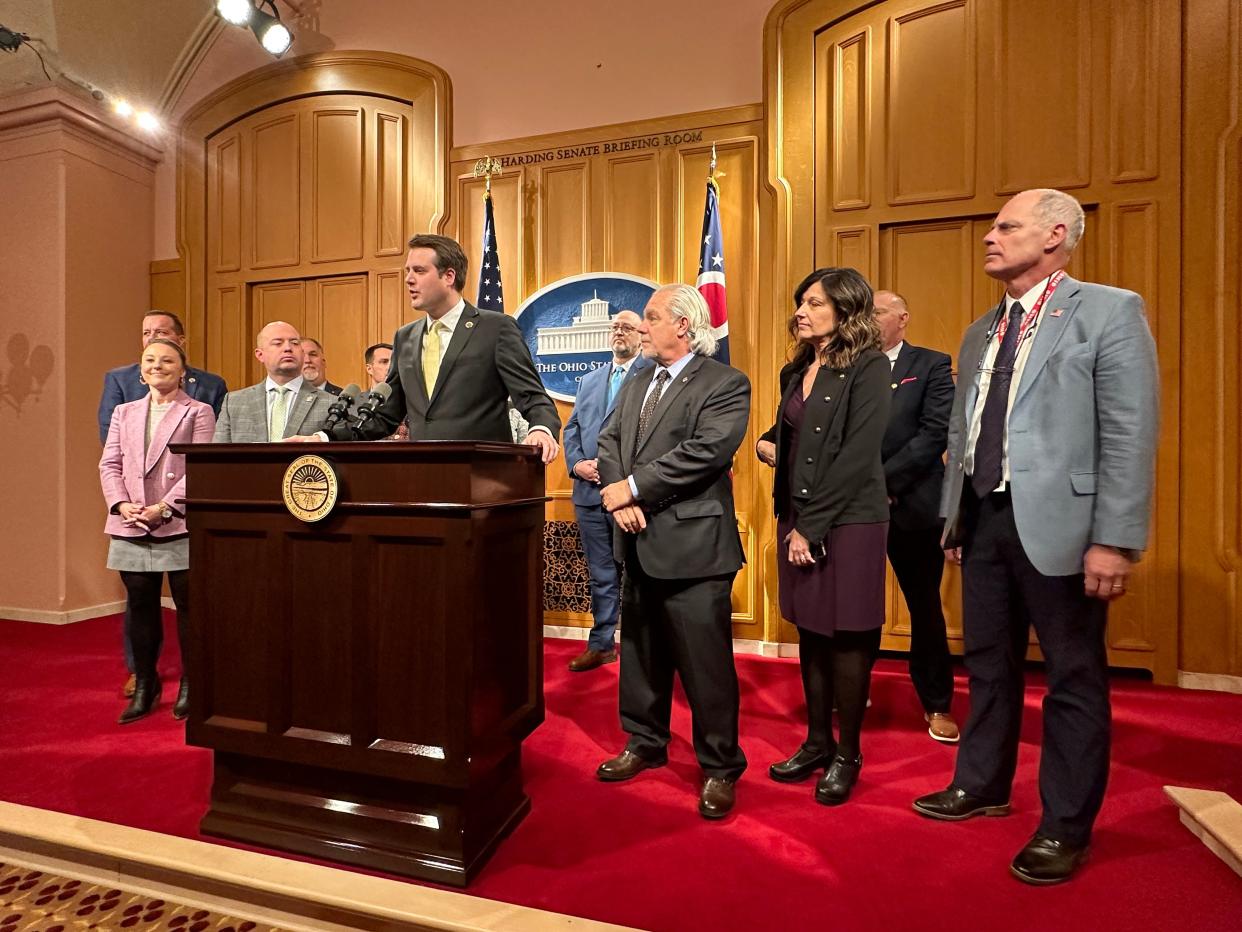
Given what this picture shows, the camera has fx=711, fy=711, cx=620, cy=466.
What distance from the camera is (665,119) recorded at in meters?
4.30

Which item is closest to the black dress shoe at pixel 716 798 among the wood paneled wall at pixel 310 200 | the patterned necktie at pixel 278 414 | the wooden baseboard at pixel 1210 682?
the patterned necktie at pixel 278 414

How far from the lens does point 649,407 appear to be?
2258 mm

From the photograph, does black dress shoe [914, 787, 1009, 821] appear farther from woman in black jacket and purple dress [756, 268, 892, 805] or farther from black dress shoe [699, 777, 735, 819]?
black dress shoe [699, 777, 735, 819]

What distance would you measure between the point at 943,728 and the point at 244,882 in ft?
7.59

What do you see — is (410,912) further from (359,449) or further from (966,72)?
(966,72)

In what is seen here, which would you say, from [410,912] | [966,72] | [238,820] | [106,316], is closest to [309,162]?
[106,316]

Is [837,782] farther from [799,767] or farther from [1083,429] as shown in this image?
[1083,429]

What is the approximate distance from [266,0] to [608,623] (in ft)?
15.9

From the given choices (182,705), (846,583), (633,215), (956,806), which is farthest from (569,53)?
(956,806)

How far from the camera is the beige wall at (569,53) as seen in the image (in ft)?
13.8

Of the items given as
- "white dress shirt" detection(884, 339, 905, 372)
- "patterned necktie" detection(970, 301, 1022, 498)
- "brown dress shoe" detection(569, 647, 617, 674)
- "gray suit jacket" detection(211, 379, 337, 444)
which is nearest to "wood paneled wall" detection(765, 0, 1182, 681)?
"white dress shirt" detection(884, 339, 905, 372)

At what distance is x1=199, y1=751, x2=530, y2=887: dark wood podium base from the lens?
1.74m

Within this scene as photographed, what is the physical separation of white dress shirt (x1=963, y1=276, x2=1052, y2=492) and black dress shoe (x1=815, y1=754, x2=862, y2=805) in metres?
0.96

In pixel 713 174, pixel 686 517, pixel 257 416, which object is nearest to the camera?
pixel 686 517
